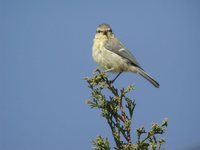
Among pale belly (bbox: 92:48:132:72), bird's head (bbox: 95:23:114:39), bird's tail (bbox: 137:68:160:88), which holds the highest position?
bird's head (bbox: 95:23:114:39)

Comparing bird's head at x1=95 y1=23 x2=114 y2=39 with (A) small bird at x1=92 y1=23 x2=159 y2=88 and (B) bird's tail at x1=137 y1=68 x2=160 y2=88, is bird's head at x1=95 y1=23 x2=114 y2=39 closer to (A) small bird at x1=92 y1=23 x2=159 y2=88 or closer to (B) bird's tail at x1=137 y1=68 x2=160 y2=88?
(A) small bird at x1=92 y1=23 x2=159 y2=88

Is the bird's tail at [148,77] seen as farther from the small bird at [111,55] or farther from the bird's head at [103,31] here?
the bird's head at [103,31]

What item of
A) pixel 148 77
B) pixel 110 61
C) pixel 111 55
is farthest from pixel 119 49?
pixel 148 77

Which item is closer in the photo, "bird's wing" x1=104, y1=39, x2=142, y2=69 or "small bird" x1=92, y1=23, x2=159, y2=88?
"small bird" x1=92, y1=23, x2=159, y2=88

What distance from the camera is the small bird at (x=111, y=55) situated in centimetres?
651

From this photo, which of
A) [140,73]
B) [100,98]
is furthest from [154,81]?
[100,98]

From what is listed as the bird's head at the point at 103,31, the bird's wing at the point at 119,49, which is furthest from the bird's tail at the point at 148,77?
the bird's head at the point at 103,31

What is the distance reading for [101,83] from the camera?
4633 mm

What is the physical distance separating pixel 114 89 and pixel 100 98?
35cm

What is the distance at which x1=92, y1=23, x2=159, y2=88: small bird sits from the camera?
21.4 ft

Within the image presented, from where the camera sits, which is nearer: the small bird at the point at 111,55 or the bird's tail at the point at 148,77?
the bird's tail at the point at 148,77

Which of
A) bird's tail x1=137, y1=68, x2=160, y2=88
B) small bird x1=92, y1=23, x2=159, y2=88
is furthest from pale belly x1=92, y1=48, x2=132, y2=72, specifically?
bird's tail x1=137, y1=68, x2=160, y2=88

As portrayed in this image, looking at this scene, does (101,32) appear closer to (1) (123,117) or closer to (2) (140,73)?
(2) (140,73)

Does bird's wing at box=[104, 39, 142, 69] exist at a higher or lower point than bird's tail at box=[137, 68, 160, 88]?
higher
